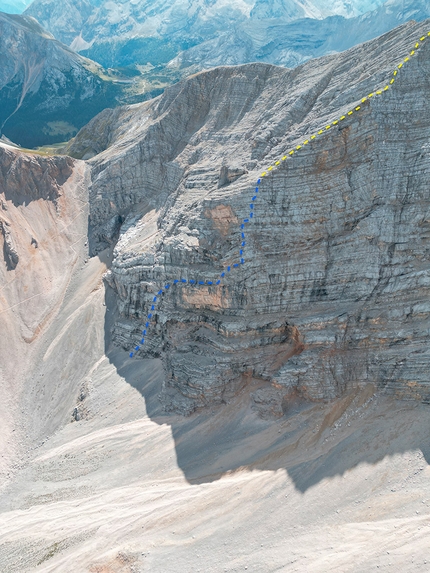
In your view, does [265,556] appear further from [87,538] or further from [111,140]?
[111,140]

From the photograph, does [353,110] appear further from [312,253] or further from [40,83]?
[40,83]

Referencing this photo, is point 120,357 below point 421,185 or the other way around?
below

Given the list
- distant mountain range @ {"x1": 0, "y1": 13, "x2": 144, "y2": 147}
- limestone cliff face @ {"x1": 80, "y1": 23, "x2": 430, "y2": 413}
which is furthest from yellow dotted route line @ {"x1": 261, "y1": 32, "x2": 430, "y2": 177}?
distant mountain range @ {"x1": 0, "y1": 13, "x2": 144, "y2": 147}

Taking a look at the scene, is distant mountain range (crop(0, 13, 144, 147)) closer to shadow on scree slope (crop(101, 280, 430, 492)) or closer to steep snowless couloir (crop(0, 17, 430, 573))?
steep snowless couloir (crop(0, 17, 430, 573))

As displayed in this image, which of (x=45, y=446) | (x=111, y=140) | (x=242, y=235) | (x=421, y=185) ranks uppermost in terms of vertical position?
(x=111, y=140)

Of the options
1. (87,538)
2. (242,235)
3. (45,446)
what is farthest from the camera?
(45,446)

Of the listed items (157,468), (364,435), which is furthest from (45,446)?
(364,435)
